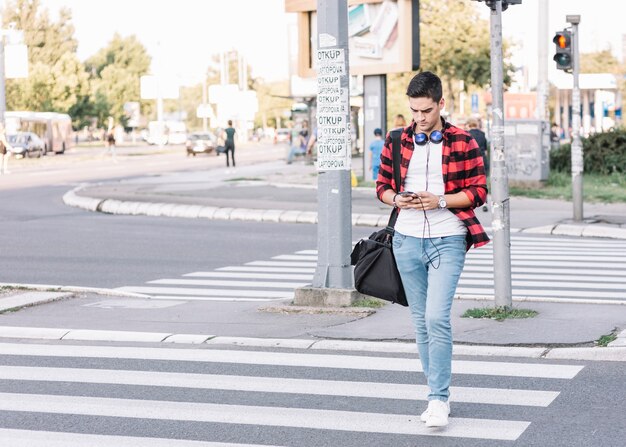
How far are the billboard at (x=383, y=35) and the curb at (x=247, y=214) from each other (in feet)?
23.2

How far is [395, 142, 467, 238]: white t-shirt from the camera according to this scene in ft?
21.9

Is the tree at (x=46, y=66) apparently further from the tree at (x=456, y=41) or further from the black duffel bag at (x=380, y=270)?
the black duffel bag at (x=380, y=270)

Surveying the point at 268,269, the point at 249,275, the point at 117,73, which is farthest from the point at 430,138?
the point at 117,73

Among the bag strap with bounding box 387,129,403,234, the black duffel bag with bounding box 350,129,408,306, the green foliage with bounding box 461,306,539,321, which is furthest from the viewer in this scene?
the green foliage with bounding box 461,306,539,321

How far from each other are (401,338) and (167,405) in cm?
244

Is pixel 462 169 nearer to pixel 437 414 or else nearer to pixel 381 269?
pixel 381 269

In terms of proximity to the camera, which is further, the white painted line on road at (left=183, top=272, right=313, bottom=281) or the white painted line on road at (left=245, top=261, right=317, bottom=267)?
the white painted line on road at (left=245, top=261, right=317, bottom=267)

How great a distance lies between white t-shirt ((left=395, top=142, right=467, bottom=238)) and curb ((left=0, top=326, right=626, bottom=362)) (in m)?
2.42

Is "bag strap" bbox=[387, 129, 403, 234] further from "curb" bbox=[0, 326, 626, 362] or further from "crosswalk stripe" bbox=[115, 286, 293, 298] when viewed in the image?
"crosswalk stripe" bbox=[115, 286, 293, 298]

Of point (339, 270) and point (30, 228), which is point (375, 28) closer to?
point (30, 228)

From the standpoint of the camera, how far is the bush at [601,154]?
3259cm

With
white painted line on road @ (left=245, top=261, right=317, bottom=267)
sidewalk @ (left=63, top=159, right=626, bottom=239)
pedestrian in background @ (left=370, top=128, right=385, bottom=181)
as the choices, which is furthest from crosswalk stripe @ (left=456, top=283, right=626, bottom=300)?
pedestrian in background @ (left=370, top=128, right=385, bottom=181)

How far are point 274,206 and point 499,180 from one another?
15522 mm

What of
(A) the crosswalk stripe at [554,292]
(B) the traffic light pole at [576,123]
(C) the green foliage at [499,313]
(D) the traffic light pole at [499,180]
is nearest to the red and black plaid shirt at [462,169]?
(D) the traffic light pole at [499,180]
